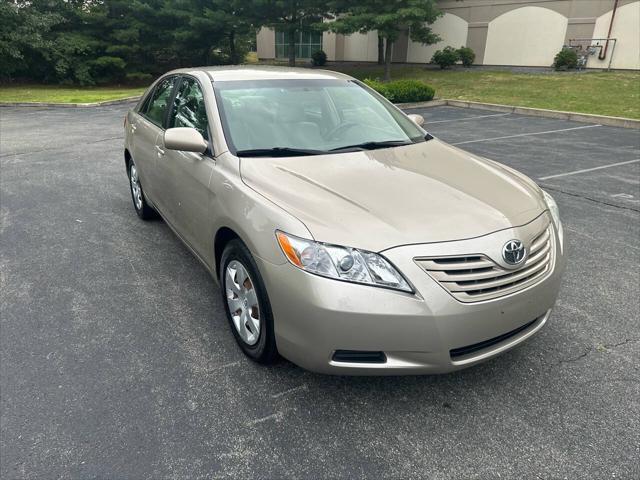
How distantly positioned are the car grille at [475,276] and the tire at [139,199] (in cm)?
362

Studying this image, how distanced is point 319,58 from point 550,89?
757 inches

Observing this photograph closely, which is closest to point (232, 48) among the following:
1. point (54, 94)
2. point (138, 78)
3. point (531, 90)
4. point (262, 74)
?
point (138, 78)

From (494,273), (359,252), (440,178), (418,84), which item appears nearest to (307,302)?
(359,252)

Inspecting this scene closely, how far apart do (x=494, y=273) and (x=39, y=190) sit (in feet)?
20.4

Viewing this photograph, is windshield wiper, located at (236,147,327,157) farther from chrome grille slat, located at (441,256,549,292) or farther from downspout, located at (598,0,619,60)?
downspout, located at (598,0,619,60)

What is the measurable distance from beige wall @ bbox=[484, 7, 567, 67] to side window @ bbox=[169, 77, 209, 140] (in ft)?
78.3

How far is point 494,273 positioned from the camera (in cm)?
228

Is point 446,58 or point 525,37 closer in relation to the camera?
point 525,37

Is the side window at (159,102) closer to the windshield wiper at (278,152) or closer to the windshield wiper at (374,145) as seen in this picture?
the windshield wiper at (278,152)

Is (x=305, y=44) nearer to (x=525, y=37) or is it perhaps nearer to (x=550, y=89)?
(x=525, y=37)

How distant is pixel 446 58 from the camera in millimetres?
25203

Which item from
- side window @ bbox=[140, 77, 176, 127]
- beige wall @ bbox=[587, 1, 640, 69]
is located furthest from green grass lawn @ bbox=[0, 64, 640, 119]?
side window @ bbox=[140, 77, 176, 127]

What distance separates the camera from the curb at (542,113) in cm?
1175

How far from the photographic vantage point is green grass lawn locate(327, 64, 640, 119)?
45.6 ft
